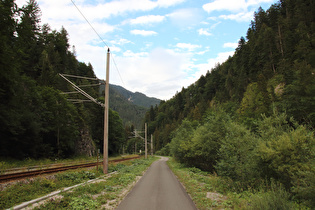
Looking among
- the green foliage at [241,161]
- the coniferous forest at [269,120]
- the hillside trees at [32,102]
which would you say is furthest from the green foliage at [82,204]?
the hillside trees at [32,102]

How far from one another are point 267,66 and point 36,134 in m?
59.4

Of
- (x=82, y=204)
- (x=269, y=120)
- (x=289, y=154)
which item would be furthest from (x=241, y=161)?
(x=82, y=204)

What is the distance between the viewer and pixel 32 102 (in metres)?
28.4

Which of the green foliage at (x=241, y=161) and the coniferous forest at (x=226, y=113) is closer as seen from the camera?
the coniferous forest at (x=226, y=113)

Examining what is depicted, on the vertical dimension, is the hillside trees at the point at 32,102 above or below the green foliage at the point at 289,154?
above

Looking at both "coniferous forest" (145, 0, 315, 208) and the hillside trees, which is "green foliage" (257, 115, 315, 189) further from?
the hillside trees

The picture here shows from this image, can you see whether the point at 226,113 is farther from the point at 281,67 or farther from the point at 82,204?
the point at 281,67

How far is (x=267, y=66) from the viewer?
186 feet

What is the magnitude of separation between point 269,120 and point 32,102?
3026 cm

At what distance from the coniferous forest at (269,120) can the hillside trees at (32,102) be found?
54.2 ft

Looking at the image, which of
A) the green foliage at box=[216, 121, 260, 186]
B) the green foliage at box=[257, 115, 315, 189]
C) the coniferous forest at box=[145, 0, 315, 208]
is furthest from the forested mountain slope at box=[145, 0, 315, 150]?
the green foliage at box=[257, 115, 315, 189]

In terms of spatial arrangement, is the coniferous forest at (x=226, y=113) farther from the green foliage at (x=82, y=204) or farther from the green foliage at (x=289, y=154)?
the green foliage at (x=82, y=204)

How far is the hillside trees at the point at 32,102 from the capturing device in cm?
1598

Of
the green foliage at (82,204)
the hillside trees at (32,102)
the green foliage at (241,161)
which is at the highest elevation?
the hillside trees at (32,102)
